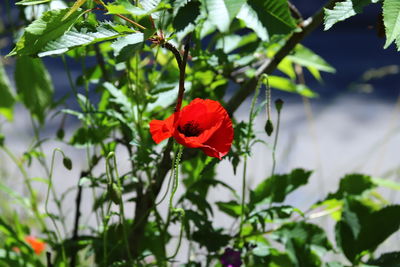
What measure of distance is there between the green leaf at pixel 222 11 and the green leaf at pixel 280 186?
290 millimetres

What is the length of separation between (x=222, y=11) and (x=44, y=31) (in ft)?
0.35

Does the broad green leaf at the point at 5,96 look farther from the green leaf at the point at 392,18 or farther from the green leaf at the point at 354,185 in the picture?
the green leaf at the point at 392,18

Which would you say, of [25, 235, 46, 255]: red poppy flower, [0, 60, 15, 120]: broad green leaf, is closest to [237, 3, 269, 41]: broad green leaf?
[0, 60, 15, 120]: broad green leaf

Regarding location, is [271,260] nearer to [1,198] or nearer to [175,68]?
[175,68]

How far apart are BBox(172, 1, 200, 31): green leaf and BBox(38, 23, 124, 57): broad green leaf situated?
4cm

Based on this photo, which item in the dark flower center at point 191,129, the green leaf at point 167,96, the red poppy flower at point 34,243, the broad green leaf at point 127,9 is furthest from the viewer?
the red poppy flower at point 34,243

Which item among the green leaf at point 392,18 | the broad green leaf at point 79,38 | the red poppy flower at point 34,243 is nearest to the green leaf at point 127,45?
the broad green leaf at point 79,38

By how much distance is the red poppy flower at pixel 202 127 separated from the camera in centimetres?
39

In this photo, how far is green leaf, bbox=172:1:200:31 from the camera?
0.34m

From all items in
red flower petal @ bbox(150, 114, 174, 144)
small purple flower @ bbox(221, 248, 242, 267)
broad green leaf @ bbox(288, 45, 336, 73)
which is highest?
red flower petal @ bbox(150, 114, 174, 144)

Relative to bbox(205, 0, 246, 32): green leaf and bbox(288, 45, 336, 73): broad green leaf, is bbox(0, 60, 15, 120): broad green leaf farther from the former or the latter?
bbox(205, 0, 246, 32): green leaf

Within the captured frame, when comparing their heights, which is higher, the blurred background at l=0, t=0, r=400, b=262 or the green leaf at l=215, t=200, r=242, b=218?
the green leaf at l=215, t=200, r=242, b=218

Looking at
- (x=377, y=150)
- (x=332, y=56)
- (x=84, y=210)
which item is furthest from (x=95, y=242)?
(x=332, y=56)

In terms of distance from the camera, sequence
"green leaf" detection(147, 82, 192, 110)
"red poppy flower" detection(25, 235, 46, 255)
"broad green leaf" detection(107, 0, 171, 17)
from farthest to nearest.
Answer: "red poppy flower" detection(25, 235, 46, 255) < "green leaf" detection(147, 82, 192, 110) < "broad green leaf" detection(107, 0, 171, 17)
